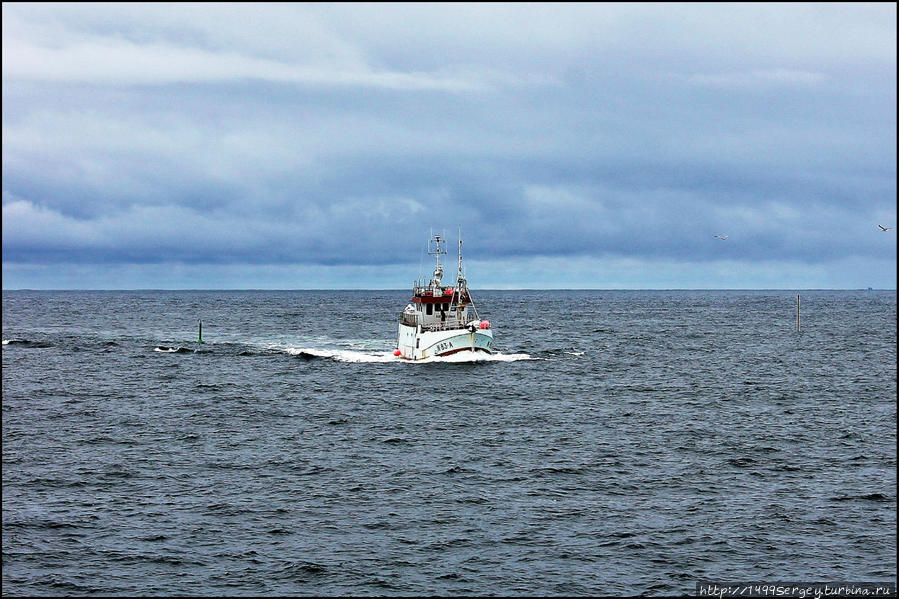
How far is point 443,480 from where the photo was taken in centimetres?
3962

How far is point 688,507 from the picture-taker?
35.0 metres

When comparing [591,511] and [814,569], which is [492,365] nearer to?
[591,511]

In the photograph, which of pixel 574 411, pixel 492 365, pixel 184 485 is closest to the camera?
pixel 184 485

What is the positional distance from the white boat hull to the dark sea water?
6.06ft

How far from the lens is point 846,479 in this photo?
128 ft

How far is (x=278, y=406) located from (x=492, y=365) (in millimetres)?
28181

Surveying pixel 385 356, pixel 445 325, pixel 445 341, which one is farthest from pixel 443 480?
pixel 385 356

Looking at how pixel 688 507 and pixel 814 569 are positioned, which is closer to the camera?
pixel 814 569

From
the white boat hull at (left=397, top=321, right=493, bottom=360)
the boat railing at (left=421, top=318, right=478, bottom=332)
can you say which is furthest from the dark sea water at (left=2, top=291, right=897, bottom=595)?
the boat railing at (left=421, top=318, right=478, bottom=332)

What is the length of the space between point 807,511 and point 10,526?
3210cm

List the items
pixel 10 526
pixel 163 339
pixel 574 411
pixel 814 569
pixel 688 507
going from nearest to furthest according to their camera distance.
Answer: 1. pixel 814 569
2. pixel 10 526
3. pixel 688 507
4. pixel 574 411
5. pixel 163 339

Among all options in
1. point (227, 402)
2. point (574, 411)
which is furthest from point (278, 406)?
point (574, 411)

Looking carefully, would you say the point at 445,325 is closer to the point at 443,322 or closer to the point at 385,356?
the point at 443,322

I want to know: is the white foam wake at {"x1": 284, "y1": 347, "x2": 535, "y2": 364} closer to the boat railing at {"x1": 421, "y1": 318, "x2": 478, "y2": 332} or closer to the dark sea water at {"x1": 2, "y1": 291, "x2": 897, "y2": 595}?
the dark sea water at {"x1": 2, "y1": 291, "x2": 897, "y2": 595}
